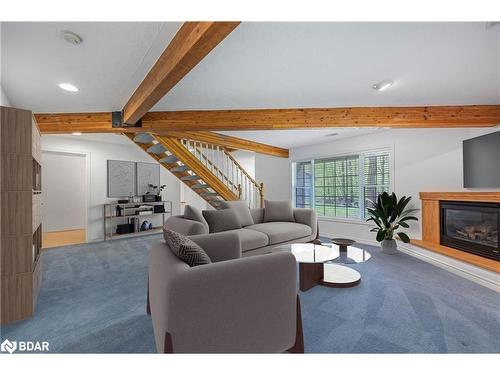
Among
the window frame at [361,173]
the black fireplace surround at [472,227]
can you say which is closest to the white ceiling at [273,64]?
the black fireplace surround at [472,227]

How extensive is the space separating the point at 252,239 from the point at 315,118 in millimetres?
1929

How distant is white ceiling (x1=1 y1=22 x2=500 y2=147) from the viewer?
1.53 m

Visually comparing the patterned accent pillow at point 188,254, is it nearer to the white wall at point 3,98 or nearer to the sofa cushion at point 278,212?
the white wall at point 3,98

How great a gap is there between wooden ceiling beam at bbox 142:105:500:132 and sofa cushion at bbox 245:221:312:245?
1.58 metres

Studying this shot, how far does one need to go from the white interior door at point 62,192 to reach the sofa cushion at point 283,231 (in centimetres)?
504

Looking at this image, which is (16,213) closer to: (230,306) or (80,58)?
(80,58)

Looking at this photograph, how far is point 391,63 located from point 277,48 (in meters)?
1.03

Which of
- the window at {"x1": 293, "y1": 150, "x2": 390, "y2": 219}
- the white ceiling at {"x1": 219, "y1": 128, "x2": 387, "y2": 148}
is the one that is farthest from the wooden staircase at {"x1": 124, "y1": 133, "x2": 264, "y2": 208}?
the window at {"x1": 293, "y1": 150, "x2": 390, "y2": 219}

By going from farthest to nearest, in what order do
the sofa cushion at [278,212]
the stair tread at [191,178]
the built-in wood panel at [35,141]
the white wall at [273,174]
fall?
the white wall at [273,174] < the stair tread at [191,178] < the sofa cushion at [278,212] < the built-in wood panel at [35,141]

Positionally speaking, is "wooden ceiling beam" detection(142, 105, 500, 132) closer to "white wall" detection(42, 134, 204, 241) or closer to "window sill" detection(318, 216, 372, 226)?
"window sill" detection(318, 216, 372, 226)

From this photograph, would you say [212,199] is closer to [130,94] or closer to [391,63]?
[130,94]

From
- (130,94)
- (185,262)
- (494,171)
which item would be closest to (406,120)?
(494,171)

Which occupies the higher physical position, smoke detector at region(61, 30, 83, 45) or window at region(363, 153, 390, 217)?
smoke detector at region(61, 30, 83, 45)

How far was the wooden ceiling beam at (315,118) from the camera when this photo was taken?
3018 millimetres
